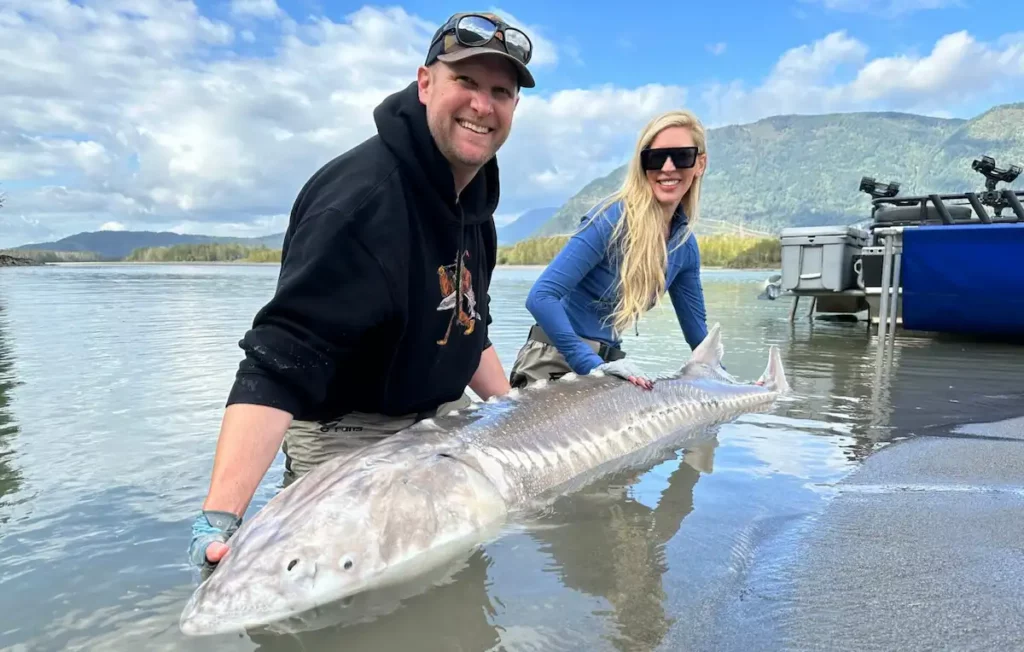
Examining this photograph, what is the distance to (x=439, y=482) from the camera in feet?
7.34

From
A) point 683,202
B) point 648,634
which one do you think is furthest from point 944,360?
point 648,634

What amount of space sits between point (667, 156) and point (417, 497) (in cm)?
249

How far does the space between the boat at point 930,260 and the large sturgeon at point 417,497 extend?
25.3 feet

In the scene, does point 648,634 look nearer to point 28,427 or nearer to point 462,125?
point 462,125

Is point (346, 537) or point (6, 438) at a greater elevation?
point (346, 537)

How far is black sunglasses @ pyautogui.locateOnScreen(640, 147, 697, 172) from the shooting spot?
152 inches

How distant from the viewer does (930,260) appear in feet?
31.5

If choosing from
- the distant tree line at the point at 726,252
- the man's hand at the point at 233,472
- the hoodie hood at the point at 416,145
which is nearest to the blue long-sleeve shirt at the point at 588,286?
the hoodie hood at the point at 416,145

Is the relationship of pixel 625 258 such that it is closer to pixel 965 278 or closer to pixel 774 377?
pixel 774 377

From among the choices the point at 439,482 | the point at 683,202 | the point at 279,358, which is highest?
the point at 683,202

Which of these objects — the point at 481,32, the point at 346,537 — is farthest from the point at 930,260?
the point at 346,537

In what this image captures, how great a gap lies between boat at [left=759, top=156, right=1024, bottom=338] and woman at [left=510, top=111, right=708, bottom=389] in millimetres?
6876

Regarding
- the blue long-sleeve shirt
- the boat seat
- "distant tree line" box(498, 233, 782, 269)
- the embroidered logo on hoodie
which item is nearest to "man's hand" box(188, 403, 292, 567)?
the embroidered logo on hoodie

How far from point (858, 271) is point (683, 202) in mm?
9268
